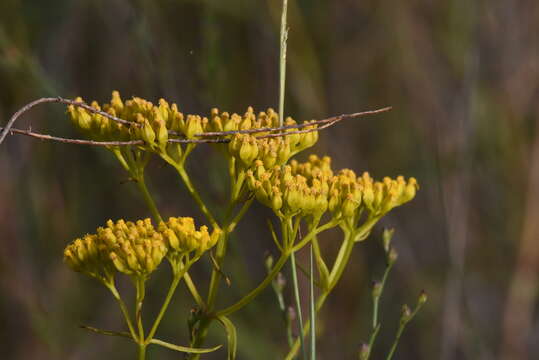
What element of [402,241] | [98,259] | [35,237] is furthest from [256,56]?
[98,259]

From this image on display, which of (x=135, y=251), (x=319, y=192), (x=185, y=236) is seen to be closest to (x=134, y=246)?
(x=135, y=251)

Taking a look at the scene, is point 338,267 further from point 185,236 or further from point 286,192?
point 185,236

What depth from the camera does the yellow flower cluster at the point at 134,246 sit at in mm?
1595

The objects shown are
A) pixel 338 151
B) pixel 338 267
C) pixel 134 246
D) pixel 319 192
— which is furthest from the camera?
pixel 338 151

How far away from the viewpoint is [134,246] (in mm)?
1591

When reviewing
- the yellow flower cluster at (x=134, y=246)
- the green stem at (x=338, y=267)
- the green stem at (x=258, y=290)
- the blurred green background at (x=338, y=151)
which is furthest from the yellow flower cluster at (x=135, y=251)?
the blurred green background at (x=338, y=151)

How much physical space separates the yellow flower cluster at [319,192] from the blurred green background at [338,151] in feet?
5.60

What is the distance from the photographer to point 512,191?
458cm

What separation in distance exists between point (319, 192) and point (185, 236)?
13.5 inches

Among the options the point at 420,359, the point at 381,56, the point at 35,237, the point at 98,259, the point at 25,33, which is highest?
the point at 381,56

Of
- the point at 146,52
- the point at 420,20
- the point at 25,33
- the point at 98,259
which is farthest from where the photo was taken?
the point at 420,20

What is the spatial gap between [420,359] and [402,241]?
0.99 meters

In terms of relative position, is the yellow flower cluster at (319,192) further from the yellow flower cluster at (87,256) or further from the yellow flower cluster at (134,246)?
the yellow flower cluster at (87,256)

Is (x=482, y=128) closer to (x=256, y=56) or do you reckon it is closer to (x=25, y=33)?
(x=256, y=56)
